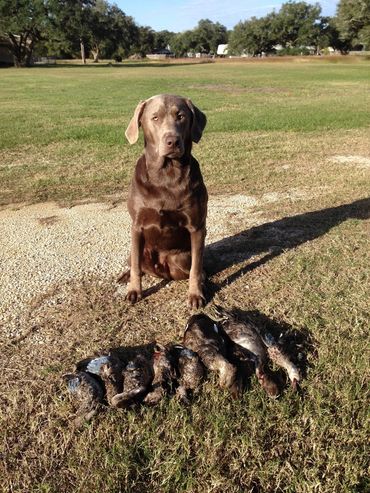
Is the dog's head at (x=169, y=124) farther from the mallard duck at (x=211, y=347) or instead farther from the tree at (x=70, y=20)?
the tree at (x=70, y=20)

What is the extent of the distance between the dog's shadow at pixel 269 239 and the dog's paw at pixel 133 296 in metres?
0.56

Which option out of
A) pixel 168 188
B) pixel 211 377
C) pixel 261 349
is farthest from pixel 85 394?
pixel 168 188

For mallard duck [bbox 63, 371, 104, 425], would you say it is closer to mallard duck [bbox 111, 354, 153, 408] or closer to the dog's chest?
mallard duck [bbox 111, 354, 153, 408]

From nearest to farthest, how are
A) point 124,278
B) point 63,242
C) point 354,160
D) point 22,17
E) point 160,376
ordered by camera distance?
point 160,376
point 124,278
point 63,242
point 354,160
point 22,17

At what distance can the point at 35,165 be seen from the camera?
8.40 m

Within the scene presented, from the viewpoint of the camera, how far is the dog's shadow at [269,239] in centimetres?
435

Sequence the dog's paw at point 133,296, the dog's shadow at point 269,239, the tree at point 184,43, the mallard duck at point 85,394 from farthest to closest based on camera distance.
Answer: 1. the tree at point 184,43
2. the dog's shadow at point 269,239
3. the dog's paw at point 133,296
4. the mallard duck at point 85,394

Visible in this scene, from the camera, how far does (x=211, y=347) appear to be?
2861 mm

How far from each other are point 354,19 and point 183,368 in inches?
2498

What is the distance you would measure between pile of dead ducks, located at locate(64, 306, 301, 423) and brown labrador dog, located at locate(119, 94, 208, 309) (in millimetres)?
699

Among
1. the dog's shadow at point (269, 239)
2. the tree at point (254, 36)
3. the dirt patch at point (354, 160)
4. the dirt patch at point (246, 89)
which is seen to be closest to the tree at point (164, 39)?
the tree at point (254, 36)

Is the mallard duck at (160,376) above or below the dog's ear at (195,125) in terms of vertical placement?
below

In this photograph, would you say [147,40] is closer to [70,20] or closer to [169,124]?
[70,20]

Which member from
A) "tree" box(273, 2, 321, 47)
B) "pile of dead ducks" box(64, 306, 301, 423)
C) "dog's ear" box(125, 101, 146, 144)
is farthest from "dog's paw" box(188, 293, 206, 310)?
"tree" box(273, 2, 321, 47)
